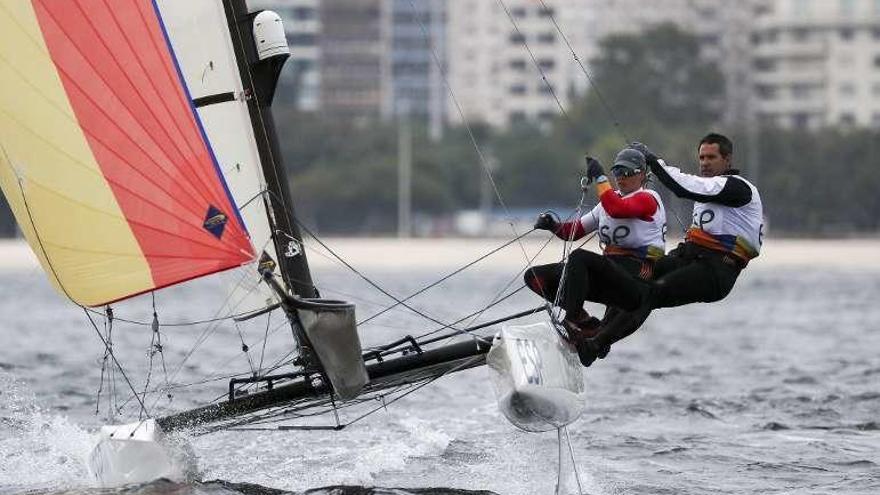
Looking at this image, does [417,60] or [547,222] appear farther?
[417,60]

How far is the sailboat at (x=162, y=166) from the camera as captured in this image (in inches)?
306

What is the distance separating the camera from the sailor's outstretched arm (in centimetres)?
791

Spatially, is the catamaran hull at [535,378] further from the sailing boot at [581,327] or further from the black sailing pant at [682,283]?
the black sailing pant at [682,283]

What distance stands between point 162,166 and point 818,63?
92.1 metres

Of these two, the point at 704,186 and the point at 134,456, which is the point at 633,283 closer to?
the point at 704,186

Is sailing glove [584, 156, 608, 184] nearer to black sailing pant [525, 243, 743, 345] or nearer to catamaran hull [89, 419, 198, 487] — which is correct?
black sailing pant [525, 243, 743, 345]

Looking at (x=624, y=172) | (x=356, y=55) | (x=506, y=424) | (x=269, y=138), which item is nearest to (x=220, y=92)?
(x=269, y=138)

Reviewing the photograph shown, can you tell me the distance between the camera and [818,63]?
319 ft

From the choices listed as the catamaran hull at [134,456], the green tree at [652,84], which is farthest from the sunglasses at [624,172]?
the green tree at [652,84]

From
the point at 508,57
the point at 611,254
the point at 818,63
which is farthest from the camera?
the point at 508,57

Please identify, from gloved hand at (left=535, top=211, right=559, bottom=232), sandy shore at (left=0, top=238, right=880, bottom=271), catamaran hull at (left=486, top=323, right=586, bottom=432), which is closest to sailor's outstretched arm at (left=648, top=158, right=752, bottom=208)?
gloved hand at (left=535, top=211, right=559, bottom=232)

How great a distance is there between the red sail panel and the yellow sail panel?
0.17ft

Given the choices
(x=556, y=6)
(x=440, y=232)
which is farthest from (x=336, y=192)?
(x=556, y=6)

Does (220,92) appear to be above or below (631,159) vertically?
above
